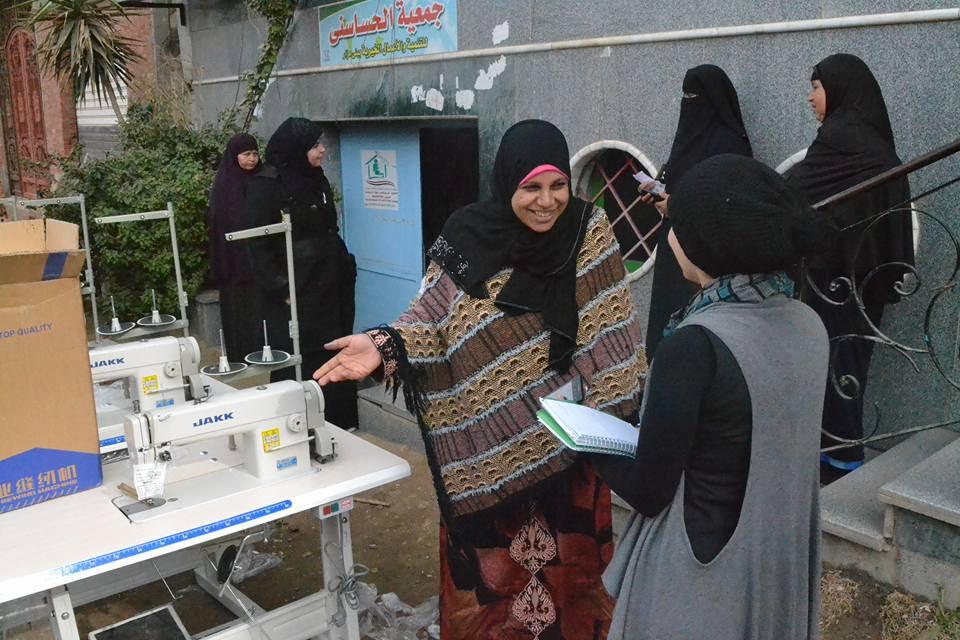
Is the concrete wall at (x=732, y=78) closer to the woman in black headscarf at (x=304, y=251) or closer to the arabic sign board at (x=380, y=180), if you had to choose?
the arabic sign board at (x=380, y=180)

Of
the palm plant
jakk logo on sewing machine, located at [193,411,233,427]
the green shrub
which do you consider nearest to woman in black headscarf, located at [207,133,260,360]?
the green shrub

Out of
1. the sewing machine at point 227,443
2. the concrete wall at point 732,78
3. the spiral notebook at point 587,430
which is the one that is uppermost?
the concrete wall at point 732,78

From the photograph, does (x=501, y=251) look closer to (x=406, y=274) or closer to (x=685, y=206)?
(x=685, y=206)

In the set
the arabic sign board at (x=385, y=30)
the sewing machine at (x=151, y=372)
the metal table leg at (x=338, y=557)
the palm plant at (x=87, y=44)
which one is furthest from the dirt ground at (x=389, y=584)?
the palm plant at (x=87, y=44)

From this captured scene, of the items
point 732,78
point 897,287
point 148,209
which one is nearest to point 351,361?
point 897,287

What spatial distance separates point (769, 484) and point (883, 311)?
2361 millimetres

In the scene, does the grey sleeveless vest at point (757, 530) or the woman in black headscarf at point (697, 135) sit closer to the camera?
the grey sleeveless vest at point (757, 530)

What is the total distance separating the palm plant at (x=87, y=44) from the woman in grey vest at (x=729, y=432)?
850 centimetres

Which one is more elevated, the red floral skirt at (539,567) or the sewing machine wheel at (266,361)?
the sewing machine wheel at (266,361)

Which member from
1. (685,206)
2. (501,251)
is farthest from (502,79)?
(685,206)

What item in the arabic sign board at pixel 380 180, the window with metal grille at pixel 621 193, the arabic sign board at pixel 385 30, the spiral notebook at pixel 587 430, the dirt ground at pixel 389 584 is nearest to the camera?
the spiral notebook at pixel 587 430

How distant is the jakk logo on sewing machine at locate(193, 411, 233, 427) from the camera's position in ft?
7.72

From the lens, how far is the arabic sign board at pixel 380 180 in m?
6.55

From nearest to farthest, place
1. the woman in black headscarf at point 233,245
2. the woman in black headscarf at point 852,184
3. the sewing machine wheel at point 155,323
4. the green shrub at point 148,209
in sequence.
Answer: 1. the woman in black headscarf at point 852,184
2. the sewing machine wheel at point 155,323
3. the woman in black headscarf at point 233,245
4. the green shrub at point 148,209
